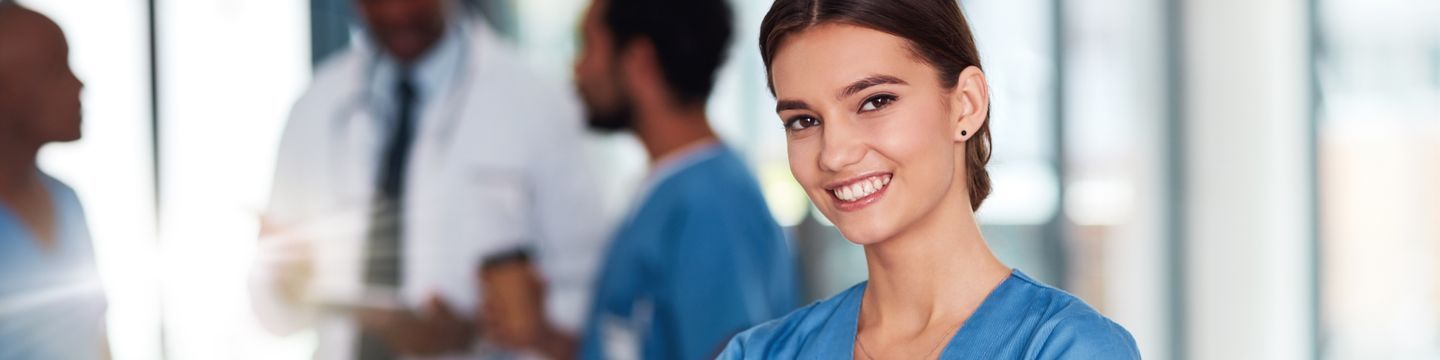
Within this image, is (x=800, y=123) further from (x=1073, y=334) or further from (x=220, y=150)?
(x=220, y=150)

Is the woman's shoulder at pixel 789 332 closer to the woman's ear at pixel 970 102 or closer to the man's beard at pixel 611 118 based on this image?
the woman's ear at pixel 970 102

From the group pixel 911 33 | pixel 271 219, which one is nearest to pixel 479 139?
pixel 271 219

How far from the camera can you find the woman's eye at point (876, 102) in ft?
3.59

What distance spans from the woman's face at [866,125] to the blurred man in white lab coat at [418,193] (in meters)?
1.54

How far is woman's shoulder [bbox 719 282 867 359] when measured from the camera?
1.18 meters

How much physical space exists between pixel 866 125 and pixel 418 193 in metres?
1.65

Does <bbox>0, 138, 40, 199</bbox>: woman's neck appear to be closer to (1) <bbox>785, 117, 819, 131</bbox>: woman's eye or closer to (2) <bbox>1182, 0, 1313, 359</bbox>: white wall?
(1) <bbox>785, 117, 819, 131</bbox>: woman's eye

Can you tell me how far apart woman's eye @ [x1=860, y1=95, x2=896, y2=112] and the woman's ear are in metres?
0.06

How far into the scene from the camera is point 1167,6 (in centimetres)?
366

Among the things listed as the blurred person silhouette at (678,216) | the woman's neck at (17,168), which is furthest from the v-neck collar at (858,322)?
the woman's neck at (17,168)

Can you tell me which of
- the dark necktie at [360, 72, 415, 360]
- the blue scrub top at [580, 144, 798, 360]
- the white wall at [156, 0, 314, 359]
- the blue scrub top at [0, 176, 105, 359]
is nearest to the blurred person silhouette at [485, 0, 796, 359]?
the blue scrub top at [580, 144, 798, 360]

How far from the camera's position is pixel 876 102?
43.3 inches

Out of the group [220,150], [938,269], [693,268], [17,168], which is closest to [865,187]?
[938,269]

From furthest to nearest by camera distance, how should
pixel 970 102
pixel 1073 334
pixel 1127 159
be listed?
pixel 1127 159 → pixel 970 102 → pixel 1073 334
